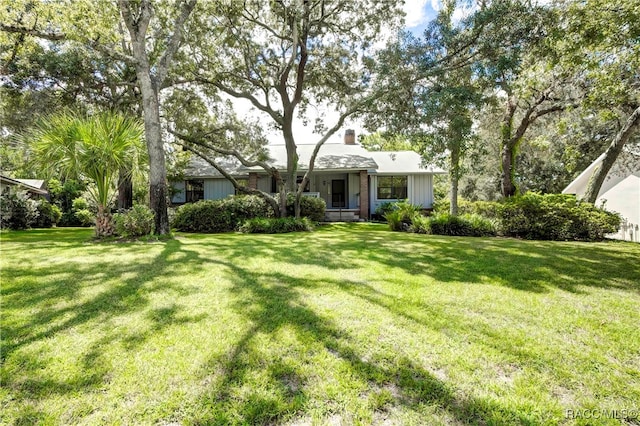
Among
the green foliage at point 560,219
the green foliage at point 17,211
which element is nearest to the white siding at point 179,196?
the green foliage at point 17,211

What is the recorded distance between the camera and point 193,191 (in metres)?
22.3

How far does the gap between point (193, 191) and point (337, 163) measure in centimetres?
1093

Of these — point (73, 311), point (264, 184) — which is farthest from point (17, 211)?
point (73, 311)

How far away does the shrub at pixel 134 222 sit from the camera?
326 inches

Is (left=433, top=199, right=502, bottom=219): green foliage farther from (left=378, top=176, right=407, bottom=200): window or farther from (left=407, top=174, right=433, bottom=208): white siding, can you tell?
(left=378, top=176, right=407, bottom=200): window

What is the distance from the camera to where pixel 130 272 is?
189 inches

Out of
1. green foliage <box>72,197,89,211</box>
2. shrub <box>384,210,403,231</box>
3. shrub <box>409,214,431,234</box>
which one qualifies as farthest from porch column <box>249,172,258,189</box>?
shrub <box>409,214,431,234</box>

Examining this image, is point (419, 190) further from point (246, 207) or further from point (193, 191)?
point (193, 191)

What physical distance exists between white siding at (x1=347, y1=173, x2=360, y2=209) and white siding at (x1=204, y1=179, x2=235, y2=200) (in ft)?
27.5

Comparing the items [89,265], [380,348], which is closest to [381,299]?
[380,348]

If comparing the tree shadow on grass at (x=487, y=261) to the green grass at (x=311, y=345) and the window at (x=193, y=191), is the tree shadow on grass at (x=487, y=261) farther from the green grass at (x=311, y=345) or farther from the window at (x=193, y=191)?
the window at (x=193, y=191)

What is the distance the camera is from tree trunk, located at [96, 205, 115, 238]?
329 inches

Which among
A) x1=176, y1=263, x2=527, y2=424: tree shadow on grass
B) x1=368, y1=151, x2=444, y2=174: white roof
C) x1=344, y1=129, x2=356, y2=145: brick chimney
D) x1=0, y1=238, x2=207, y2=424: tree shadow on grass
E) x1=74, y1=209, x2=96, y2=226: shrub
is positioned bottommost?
x1=176, y1=263, x2=527, y2=424: tree shadow on grass

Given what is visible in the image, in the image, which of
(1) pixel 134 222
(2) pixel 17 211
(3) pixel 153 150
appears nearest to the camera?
(1) pixel 134 222
